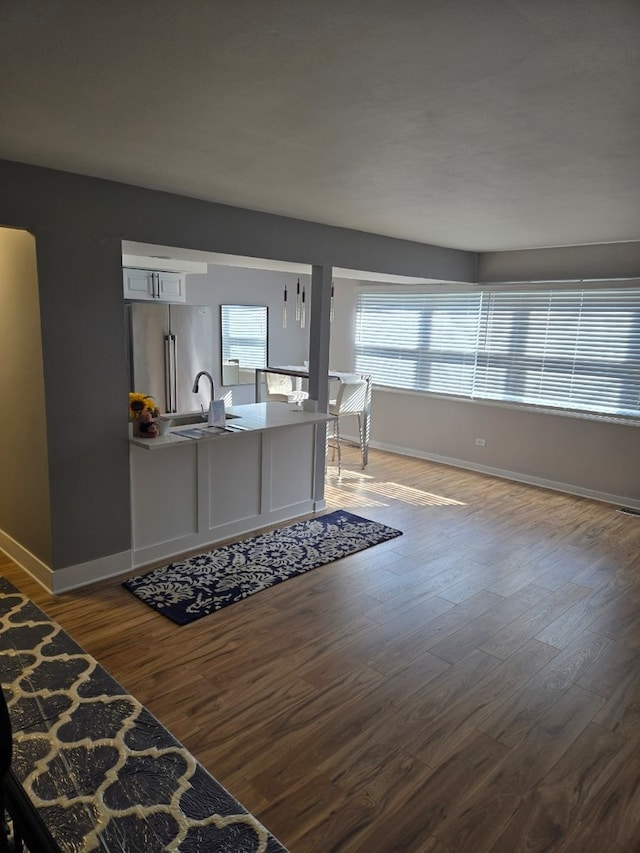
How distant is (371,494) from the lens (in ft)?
18.2

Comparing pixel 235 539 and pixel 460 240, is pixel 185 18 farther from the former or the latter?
pixel 460 240

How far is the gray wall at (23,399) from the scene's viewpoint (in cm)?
323

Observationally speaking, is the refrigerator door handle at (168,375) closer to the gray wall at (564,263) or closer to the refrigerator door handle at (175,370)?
the refrigerator door handle at (175,370)

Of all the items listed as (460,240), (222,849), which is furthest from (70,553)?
(460,240)

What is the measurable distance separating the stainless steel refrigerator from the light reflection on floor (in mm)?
1830

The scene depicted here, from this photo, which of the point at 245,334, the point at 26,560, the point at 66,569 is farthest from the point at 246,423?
the point at 245,334

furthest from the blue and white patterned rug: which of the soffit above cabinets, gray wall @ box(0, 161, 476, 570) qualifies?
the soffit above cabinets

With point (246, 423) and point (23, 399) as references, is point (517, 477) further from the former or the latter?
point (23, 399)

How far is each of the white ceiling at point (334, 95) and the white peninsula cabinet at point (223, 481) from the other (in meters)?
1.71

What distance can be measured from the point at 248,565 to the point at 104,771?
5.88 ft

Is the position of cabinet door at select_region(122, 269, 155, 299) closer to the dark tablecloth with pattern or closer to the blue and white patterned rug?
the blue and white patterned rug

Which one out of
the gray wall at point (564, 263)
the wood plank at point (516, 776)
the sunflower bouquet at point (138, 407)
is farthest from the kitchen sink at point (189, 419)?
the gray wall at point (564, 263)

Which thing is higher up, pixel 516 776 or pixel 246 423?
pixel 246 423

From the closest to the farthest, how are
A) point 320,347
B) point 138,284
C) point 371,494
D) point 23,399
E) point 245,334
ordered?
point 23,399 < point 320,347 < point 371,494 < point 138,284 < point 245,334
